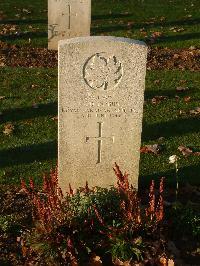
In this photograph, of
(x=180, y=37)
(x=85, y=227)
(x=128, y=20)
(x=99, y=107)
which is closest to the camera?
(x=85, y=227)

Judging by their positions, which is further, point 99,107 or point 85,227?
point 99,107

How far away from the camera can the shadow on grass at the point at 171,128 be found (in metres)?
7.44

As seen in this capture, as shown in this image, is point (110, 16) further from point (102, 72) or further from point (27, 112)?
point (102, 72)

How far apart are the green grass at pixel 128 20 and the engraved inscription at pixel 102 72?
22.5 feet

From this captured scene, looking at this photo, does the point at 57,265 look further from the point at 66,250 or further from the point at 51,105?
the point at 51,105

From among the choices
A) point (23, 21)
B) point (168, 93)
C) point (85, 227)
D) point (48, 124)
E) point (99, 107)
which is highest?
point (23, 21)

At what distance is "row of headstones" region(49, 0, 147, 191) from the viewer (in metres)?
4.99

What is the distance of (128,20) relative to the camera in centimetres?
1387

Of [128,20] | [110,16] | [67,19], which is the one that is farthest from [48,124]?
[110,16]

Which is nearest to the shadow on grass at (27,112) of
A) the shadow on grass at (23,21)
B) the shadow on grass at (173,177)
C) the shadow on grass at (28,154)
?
the shadow on grass at (28,154)

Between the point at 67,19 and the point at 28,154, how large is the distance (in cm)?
513

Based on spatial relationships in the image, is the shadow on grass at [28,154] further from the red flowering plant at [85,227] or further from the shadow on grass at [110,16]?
the shadow on grass at [110,16]

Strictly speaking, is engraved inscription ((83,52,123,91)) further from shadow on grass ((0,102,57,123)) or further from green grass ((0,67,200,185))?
shadow on grass ((0,102,57,123))

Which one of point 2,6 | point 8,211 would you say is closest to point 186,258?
point 8,211
